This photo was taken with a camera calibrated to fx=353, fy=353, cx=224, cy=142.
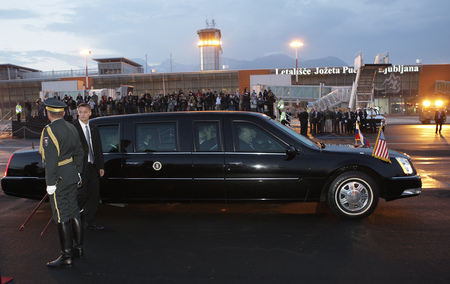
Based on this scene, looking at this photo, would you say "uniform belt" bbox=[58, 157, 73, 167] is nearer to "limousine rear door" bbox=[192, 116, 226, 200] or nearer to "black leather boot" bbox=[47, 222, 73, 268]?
"black leather boot" bbox=[47, 222, 73, 268]

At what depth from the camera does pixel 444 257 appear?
382cm

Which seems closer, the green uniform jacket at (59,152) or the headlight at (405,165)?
the green uniform jacket at (59,152)

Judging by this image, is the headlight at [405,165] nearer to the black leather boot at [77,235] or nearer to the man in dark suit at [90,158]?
the man in dark suit at [90,158]

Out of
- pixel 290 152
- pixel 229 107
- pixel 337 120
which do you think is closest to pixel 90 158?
pixel 290 152

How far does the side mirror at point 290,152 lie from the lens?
16.1 ft

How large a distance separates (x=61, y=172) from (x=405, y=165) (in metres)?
4.60

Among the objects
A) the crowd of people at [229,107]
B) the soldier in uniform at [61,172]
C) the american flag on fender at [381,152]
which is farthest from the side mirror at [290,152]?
the crowd of people at [229,107]

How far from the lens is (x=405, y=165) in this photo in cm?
519

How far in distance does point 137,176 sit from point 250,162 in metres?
1.65

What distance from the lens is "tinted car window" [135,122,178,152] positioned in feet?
17.0

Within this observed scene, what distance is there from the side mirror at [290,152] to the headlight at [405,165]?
1573 mm

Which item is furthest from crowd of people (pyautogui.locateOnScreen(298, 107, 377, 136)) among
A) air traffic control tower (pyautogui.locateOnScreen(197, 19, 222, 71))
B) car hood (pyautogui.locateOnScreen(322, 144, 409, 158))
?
air traffic control tower (pyautogui.locateOnScreen(197, 19, 222, 71))

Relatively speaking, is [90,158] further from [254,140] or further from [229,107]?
[229,107]

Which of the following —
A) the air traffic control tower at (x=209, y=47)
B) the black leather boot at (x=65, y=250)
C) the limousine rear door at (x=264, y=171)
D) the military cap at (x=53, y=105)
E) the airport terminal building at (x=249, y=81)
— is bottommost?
the black leather boot at (x=65, y=250)
